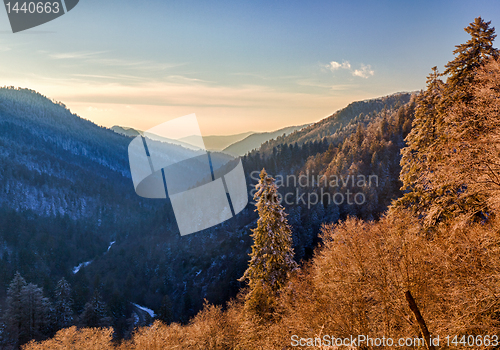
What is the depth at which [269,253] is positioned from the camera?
19.0 metres

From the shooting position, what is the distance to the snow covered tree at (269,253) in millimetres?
18841

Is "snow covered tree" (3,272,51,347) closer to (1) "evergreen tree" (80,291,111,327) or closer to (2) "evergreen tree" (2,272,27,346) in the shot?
(2) "evergreen tree" (2,272,27,346)

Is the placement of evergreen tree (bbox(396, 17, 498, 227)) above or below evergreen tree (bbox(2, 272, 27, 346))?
above

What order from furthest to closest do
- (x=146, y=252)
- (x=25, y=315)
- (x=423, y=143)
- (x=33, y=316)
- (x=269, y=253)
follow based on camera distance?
1. (x=146, y=252)
2. (x=33, y=316)
3. (x=25, y=315)
4. (x=269, y=253)
5. (x=423, y=143)

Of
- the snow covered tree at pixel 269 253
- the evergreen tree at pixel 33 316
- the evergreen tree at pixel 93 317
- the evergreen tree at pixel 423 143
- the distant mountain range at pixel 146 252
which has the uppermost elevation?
the evergreen tree at pixel 423 143

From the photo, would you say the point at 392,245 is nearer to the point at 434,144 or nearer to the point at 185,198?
the point at 434,144

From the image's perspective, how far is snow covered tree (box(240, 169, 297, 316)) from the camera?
18841 mm

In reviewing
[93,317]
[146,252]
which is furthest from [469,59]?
[146,252]

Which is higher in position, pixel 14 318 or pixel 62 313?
pixel 14 318

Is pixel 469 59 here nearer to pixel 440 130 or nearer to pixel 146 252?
pixel 440 130

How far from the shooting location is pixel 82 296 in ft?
259

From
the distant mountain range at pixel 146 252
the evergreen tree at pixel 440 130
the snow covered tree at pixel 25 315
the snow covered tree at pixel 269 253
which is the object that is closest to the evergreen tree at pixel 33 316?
the snow covered tree at pixel 25 315

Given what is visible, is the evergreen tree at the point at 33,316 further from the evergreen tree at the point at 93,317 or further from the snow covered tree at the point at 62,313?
the evergreen tree at the point at 93,317

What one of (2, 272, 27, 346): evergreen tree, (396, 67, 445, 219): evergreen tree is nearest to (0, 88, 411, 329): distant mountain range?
(2, 272, 27, 346): evergreen tree
